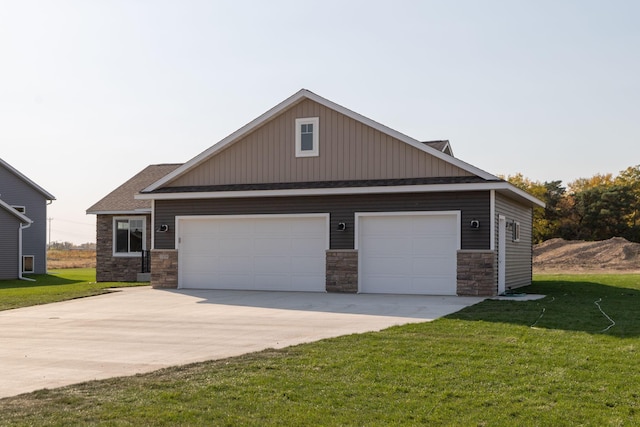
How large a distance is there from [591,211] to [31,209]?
3907cm

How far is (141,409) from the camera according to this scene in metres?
6.89

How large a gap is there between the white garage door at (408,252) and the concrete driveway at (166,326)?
1028 mm

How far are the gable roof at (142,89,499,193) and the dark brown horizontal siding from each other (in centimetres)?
68

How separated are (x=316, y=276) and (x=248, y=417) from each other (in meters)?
14.8

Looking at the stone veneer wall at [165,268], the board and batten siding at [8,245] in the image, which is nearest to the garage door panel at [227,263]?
the stone veneer wall at [165,268]

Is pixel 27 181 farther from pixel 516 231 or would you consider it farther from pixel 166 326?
pixel 166 326

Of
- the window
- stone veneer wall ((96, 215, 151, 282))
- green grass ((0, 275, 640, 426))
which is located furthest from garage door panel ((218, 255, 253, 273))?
the window

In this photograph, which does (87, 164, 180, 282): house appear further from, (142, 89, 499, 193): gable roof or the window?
the window

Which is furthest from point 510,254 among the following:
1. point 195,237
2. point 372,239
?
point 195,237

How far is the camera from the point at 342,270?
20.9 metres

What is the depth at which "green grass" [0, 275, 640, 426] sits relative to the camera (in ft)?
21.8

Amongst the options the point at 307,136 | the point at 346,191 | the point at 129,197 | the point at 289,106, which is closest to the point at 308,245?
the point at 346,191

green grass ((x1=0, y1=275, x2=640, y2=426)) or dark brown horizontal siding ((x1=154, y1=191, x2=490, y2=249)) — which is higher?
dark brown horizontal siding ((x1=154, y1=191, x2=490, y2=249))

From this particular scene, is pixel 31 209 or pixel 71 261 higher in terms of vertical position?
pixel 31 209
